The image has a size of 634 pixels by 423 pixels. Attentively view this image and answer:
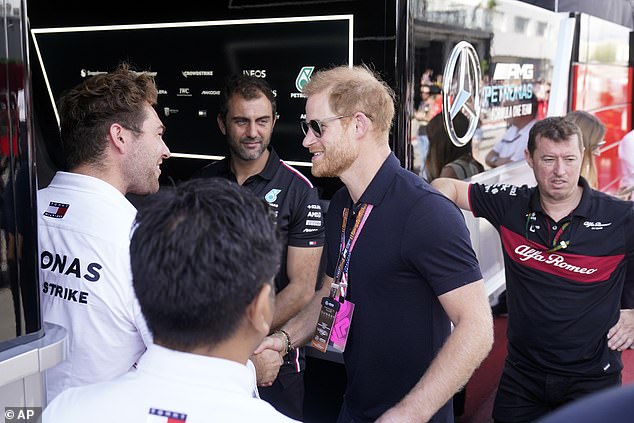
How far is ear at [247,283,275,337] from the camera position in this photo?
1.03 meters

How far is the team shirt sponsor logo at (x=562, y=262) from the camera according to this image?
2.60 m

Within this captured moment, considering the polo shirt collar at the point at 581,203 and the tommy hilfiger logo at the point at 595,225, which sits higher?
the polo shirt collar at the point at 581,203

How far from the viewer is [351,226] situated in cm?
203

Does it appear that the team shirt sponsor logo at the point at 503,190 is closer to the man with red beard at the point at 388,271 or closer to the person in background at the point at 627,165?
the man with red beard at the point at 388,271

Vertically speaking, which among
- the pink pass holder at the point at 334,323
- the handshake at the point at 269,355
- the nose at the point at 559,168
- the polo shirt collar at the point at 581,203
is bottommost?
the handshake at the point at 269,355

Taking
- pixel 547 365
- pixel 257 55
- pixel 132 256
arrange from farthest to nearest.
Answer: pixel 257 55 < pixel 547 365 < pixel 132 256

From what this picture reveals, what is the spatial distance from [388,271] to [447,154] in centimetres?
148

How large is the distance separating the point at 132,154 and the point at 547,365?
1.74 meters

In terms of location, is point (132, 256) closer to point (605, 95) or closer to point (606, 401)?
point (606, 401)

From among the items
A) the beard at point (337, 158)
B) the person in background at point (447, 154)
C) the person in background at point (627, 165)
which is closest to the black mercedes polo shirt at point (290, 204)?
the person in background at point (447, 154)

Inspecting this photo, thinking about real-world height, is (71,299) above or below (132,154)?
below

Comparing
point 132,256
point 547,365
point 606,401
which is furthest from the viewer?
point 547,365

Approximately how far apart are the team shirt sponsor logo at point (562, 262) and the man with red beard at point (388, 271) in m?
0.92

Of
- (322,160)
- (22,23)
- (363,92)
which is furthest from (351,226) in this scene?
(22,23)
